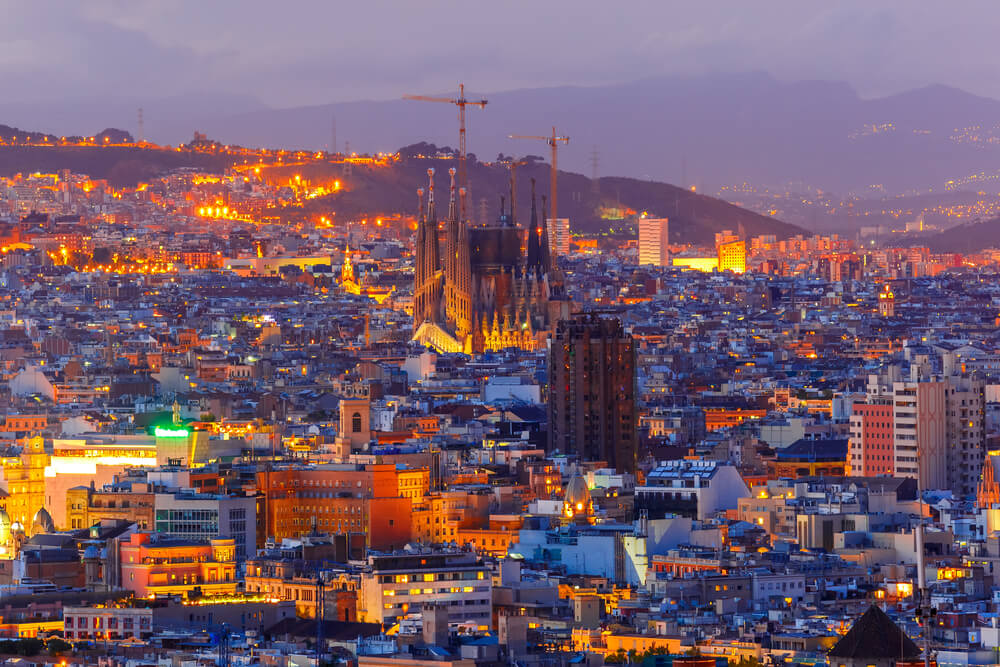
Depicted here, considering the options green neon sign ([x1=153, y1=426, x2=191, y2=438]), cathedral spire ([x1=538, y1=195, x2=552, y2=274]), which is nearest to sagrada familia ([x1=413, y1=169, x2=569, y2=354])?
cathedral spire ([x1=538, y1=195, x2=552, y2=274])

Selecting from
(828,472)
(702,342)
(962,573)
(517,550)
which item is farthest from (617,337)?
(702,342)

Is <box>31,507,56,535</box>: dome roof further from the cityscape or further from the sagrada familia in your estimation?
the sagrada familia

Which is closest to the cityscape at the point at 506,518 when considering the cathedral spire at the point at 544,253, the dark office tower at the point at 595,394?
the dark office tower at the point at 595,394

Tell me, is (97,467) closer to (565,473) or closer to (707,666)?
(565,473)

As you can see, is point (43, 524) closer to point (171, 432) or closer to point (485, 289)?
point (171, 432)

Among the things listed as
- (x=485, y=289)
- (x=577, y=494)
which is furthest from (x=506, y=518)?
(x=485, y=289)
